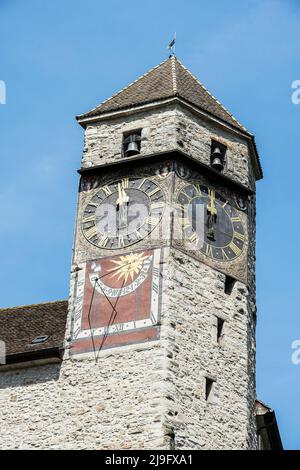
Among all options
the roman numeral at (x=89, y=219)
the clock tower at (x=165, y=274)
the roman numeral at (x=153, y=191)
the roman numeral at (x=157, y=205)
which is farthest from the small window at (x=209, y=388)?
the roman numeral at (x=89, y=219)

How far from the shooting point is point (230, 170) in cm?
3700

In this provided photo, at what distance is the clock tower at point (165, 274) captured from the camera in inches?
1299

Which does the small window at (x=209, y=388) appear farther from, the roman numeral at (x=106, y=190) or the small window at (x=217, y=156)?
the small window at (x=217, y=156)

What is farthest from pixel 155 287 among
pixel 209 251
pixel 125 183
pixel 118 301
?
pixel 125 183

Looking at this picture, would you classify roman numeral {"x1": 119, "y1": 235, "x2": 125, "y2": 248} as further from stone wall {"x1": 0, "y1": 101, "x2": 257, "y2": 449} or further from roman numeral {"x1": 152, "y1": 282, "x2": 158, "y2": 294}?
roman numeral {"x1": 152, "y1": 282, "x2": 158, "y2": 294}

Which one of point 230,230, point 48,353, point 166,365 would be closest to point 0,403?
point 48,353

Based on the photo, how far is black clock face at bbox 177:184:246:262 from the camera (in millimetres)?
35312

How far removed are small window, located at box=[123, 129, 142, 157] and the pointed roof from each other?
2.36 feet

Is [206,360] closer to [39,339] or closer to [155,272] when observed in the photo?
[155,272]

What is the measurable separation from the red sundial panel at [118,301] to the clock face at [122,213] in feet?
1.66

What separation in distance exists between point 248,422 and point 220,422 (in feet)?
2.61

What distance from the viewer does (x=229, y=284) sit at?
3538 cm

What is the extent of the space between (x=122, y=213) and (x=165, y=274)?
2015mm

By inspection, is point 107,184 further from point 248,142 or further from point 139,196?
point 248,142
